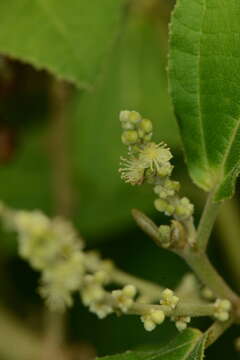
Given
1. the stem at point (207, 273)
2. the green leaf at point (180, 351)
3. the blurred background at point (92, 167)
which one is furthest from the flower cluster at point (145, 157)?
the blurred background at point (92, 167)

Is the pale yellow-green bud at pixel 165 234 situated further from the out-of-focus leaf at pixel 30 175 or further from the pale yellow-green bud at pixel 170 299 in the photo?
the out-of-focus leaf at pixel 30 175

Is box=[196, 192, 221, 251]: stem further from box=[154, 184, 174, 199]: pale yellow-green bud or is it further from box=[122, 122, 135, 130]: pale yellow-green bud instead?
box=[122, 122, 135, 130]: pale yellow-green bud

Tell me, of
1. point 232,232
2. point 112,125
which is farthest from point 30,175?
point 232,232

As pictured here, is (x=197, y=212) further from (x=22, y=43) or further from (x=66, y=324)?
(x=22, y=43)

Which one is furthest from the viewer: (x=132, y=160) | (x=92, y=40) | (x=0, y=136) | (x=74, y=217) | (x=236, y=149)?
(x=74, y=217)

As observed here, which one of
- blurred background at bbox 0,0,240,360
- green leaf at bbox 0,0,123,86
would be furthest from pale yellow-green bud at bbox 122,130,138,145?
blurred background at bbox 0,0,240,360

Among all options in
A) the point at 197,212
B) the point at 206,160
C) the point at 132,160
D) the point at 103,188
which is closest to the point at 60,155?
the point at 103,188

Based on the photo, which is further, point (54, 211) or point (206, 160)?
point (54, 211)
